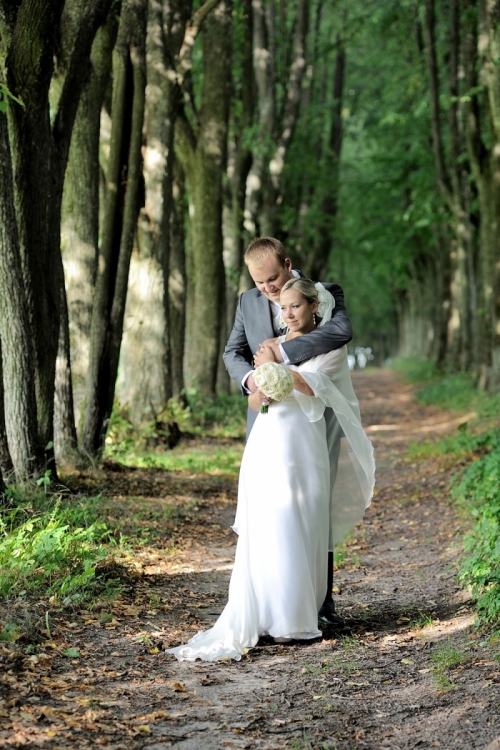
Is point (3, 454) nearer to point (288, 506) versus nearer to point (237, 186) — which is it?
point (288, 506)

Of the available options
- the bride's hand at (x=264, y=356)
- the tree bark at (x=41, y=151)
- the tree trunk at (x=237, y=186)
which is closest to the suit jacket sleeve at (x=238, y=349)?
the bride's hand at (x=264, y=356)

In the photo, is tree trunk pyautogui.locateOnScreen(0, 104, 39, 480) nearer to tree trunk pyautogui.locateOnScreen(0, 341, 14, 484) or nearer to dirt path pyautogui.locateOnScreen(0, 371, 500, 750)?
tree trunk pyautogui.locateOnScreen(0, 341, 14, 484)

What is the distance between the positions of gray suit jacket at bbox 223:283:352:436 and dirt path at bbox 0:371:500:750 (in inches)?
60.2

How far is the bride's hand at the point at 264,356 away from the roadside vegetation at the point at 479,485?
201 cm

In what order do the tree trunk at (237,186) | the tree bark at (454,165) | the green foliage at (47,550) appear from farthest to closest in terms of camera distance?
the tree trunk at (237,186) → the tree bark at (454,165) → the green foliage at (47,550)

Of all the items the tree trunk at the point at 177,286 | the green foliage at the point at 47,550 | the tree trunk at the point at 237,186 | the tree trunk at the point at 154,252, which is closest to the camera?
the green foliage at the point at 47,550

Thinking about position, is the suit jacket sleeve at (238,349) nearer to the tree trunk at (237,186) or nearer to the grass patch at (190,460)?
the grass patch at (190,460)

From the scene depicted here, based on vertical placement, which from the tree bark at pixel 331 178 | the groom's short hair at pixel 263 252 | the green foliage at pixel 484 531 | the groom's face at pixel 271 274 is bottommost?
the green foliage at pixel 484 531

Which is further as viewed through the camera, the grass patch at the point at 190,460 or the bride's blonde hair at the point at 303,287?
the grass patch at the point at 190,460

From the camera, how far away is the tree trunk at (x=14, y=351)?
7.55 meters

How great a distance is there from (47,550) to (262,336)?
6.96 feet

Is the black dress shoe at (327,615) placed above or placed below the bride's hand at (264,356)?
below

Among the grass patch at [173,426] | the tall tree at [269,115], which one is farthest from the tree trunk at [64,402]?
the tall tree at [269,115]

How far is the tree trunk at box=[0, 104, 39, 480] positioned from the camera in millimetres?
7547
